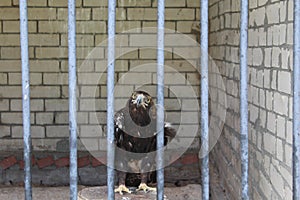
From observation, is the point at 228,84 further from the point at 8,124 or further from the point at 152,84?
the point at 8,124

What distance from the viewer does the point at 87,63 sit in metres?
6.15

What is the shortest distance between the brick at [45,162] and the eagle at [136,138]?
257 cm

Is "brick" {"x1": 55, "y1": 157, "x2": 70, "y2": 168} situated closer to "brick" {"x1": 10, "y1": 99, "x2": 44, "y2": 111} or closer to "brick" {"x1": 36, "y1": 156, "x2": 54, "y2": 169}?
"brick" {"x1": 36, "y1": 156, "x2": 54, "y2": 169}

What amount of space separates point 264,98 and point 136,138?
0.90 meters

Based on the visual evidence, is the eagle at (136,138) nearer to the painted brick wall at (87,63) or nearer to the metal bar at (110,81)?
the metal bar at (110,81)

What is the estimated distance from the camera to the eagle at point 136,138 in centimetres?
341

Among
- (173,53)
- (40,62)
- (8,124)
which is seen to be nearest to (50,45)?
(40,62)

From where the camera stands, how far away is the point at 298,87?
1.45 meters

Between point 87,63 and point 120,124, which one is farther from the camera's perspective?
point 87,63

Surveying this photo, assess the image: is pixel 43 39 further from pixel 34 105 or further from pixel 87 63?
pixel 34 105

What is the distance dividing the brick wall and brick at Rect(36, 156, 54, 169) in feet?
7.17

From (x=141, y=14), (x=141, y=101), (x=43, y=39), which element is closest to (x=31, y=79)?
(x=43, y=39)

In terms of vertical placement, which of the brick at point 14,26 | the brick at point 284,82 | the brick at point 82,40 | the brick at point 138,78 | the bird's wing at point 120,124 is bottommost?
the bird's wing at point 120,124

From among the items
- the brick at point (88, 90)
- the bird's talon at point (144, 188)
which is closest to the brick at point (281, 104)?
the bird's talon at point (144, 188)
